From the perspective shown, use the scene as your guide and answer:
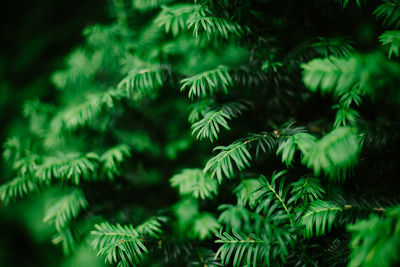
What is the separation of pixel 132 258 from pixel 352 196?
79 centimetres

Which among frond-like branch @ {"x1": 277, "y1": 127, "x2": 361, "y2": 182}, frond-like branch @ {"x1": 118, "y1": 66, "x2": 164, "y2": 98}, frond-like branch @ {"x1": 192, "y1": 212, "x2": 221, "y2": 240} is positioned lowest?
frond-like branch @ {"x1": 192, "y1": 212, "x2": 221, "y2": 240}

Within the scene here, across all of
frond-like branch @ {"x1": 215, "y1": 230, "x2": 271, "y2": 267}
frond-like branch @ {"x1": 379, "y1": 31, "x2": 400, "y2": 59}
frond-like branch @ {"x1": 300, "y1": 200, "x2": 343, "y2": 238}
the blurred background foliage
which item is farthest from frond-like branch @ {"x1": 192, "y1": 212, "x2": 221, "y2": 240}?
the blurred background foliage

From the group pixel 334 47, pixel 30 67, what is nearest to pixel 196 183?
pixel 334 47

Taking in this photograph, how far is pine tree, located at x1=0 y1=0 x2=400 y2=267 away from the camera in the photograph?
73 cm

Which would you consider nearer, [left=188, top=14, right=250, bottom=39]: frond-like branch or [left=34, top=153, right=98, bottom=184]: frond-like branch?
[left=188, top=14, right=250, bottom=39]: frond-like branch

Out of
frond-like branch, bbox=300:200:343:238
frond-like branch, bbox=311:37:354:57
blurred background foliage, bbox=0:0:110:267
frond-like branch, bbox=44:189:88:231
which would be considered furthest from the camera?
blurred background foliage, bbox=0:0:110:267

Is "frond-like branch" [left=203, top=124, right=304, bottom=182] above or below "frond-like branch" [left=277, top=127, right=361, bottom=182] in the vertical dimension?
below

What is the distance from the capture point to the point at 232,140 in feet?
4.01

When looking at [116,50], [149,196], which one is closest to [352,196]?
[149,196]

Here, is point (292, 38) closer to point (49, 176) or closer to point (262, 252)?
point (262, 252)

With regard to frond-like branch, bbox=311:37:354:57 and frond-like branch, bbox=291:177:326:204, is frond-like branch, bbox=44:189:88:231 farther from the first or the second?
frond-like branch, bbox=311:37:354:57

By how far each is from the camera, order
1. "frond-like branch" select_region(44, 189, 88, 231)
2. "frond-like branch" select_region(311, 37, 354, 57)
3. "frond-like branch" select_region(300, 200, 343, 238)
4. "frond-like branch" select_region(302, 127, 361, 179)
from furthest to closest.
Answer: "frond-like branch" select_region(44, 189, 88, 231) → "frond-like branch" select_region(311, 37, 354, 57) → "frond-like branch" select_region(300, 200, 343, 238) → "frond-like branch" select_region(302, 127, 361, 179)

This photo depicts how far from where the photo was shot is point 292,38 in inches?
46.0

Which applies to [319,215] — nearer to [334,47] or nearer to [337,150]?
[337,150]
